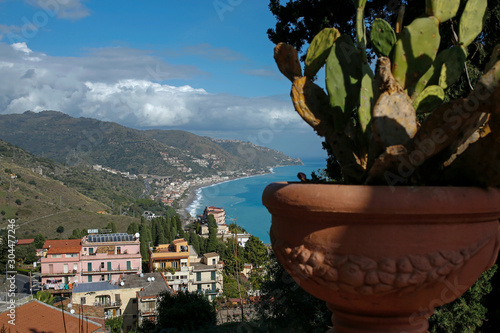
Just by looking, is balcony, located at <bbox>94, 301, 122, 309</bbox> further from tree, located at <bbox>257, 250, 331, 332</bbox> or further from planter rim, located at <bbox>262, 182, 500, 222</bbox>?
planter rim, located at <bbox>262, 182, 500, 222</bbox>

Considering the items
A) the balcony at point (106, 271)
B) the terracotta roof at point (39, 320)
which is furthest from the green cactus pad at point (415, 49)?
the balcony at point (106, 271)

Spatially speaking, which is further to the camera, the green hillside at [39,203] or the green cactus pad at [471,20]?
the green hillside at [39,203]

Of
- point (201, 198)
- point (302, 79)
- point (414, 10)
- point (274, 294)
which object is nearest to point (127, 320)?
point (274, 294)

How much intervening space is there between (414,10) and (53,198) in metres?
41.5

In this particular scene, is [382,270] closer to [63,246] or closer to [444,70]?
[444,70]

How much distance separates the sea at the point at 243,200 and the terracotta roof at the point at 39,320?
843 inches

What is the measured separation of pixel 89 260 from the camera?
20.5 m

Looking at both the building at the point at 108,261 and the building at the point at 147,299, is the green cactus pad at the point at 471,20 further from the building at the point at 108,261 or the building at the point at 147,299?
the building at the point at 108,261

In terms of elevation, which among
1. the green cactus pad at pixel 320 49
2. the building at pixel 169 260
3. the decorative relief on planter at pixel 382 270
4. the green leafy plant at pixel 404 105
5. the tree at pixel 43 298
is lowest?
the building at pixel 169 260

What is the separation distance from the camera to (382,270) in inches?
42.6

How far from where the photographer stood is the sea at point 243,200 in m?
42.6

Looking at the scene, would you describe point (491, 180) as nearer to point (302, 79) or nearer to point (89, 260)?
point (302, 79)

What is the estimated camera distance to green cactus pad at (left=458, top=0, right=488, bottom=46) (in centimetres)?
176

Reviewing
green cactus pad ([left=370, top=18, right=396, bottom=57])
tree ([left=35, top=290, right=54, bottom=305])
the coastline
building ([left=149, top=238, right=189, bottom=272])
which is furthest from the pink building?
the coastline
